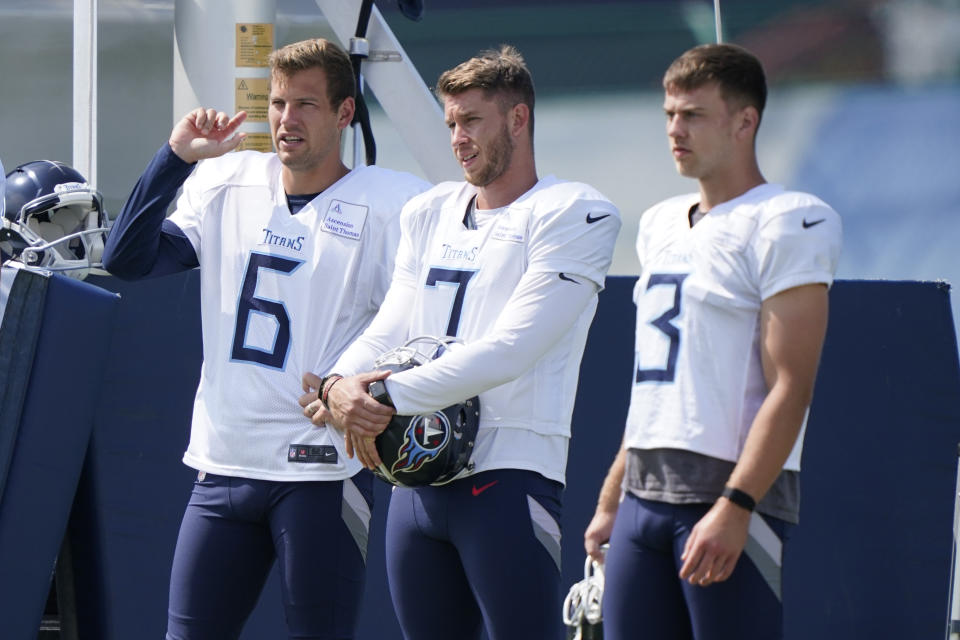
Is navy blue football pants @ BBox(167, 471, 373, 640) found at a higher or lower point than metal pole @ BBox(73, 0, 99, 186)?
lower

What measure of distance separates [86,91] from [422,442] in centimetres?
221

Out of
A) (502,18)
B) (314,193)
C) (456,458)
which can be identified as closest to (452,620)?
(456,458)

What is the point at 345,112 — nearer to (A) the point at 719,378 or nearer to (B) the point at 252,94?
(B) the point at 252,94

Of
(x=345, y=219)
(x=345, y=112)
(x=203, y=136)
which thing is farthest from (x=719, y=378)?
(x=203, y=136)

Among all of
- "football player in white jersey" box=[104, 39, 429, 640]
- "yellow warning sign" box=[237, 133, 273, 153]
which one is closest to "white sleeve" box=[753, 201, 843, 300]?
"football player in white jersey" box=[104, 39, 429, 640]

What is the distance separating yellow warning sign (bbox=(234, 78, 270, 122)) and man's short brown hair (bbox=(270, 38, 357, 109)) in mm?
990

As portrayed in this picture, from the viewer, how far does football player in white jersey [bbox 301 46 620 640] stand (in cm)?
268

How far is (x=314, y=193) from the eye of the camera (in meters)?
3.18

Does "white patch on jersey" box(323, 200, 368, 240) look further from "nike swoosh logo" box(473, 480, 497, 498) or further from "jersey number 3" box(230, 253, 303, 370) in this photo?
"nike swoosh logo" box(473, 480, 497, 498)

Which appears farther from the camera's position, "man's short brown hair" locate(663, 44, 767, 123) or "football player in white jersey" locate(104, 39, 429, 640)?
"football player in white jersey" locate(104, 39, 429, 640)

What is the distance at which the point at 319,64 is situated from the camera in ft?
10.3

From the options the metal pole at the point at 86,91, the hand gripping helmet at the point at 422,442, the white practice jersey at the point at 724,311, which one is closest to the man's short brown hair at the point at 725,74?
the white practice jersey at the point at 724,311

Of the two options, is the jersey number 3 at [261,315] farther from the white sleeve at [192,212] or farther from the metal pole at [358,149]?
the metal pole at [358,149]

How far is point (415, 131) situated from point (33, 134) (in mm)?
7214
